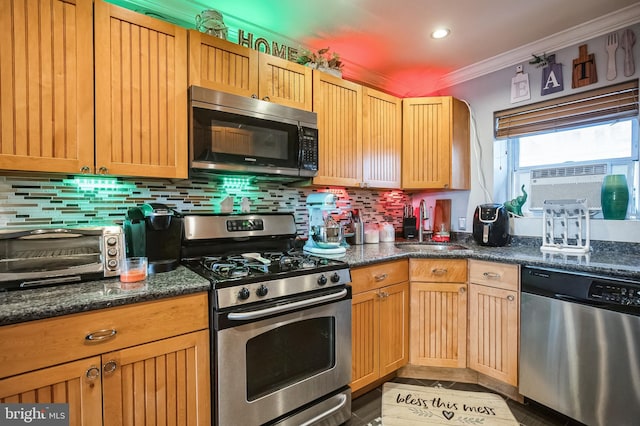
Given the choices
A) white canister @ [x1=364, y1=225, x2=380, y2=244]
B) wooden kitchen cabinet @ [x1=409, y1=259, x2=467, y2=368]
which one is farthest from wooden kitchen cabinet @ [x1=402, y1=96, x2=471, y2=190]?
wooden kitchen cabinet @ [x1=409, y1=259, x2=467, y2=368]

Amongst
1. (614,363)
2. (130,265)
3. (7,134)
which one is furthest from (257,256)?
(614,363)

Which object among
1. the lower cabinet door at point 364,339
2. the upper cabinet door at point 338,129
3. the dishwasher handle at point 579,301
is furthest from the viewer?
the upper cabinet door at point 338,129

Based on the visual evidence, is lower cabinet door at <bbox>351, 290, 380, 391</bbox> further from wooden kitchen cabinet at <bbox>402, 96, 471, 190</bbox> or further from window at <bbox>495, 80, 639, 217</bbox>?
window at <bbox>495, 80, 639, 217</bbox>

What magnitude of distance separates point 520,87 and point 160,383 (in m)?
3.08

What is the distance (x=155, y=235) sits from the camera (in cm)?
153

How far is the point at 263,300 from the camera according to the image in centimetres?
141

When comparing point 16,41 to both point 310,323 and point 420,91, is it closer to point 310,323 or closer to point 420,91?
point 310,323

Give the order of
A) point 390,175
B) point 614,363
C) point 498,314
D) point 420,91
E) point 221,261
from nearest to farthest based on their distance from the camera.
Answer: point 614,363, point 221,261, point 498,314, point 390,175, point 420,91

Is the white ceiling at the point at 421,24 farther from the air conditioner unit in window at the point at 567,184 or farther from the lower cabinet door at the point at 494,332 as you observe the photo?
the lower cabinet door at the point at 494,332

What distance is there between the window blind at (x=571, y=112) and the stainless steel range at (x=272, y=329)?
1976mm

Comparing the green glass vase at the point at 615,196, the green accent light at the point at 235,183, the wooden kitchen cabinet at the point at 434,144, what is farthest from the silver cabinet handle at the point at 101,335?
the green glass vase at the point at 615,196

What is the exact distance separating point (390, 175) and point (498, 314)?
4.26ft

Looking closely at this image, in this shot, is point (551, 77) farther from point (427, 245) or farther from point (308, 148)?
point (308, 148)

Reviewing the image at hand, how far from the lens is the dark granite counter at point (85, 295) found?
987mm
